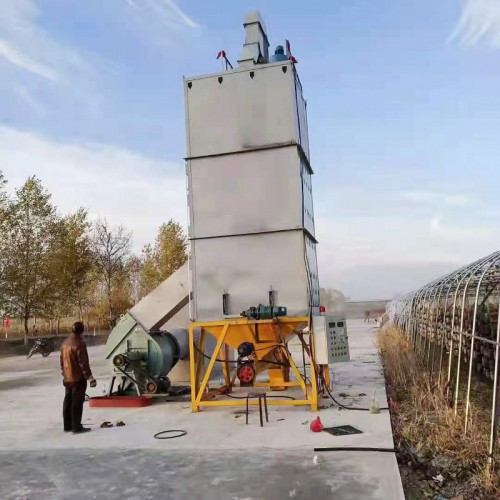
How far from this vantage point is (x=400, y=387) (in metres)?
10.8

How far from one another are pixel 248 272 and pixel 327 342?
1793 mm

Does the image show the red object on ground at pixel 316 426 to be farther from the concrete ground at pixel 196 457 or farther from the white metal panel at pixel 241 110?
the white metal panel at pixel 241 110

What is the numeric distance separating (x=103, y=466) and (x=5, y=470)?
3.68ft

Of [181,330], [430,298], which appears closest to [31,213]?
[181,330]

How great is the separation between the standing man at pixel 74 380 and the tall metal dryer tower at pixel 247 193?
7.14 ft

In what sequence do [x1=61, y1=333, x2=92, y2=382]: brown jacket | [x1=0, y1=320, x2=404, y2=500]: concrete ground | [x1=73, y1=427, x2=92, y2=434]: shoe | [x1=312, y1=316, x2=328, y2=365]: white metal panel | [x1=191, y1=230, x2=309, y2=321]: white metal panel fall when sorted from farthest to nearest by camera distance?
[x1=191, y1=230, x2=309, y2=321]: white metal panel → [x1=312, y1=316, x2=328, y2=365]: white metal panel → [x1=61, y1=333, x2=92, y2=382]: brown jacket → [x1=73, y1=427, x2=92, y2=434]: shoe → [x1=0, y1=320, x2=404, y2=500]: concrete ground

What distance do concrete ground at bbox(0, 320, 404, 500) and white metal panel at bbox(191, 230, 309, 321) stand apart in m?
1.81

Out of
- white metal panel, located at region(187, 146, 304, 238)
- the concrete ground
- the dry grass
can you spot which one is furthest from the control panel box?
white metal panel, located at region(187, 146, 304, 238)

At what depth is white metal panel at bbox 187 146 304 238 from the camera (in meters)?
8.94

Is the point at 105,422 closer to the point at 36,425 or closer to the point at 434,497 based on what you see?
the point at 36,425

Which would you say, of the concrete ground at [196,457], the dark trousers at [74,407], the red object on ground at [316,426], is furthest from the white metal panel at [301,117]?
the dark trousers at [74,407]

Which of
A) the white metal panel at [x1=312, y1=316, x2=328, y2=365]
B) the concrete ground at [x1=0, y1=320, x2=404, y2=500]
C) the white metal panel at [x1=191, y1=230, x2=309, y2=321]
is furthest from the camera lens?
the white metal panel at [x1=191, y1=230, x2=309, y2=321]

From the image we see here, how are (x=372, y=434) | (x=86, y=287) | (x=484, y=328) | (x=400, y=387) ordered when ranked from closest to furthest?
(x=372, y=434) < (x=400, y=387) < (x=484, y=328) < (x=86, y=287)

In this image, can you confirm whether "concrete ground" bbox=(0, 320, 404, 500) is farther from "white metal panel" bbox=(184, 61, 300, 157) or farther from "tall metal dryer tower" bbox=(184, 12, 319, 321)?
"white metal panel" bbox=(184, 61, 300, 157)
